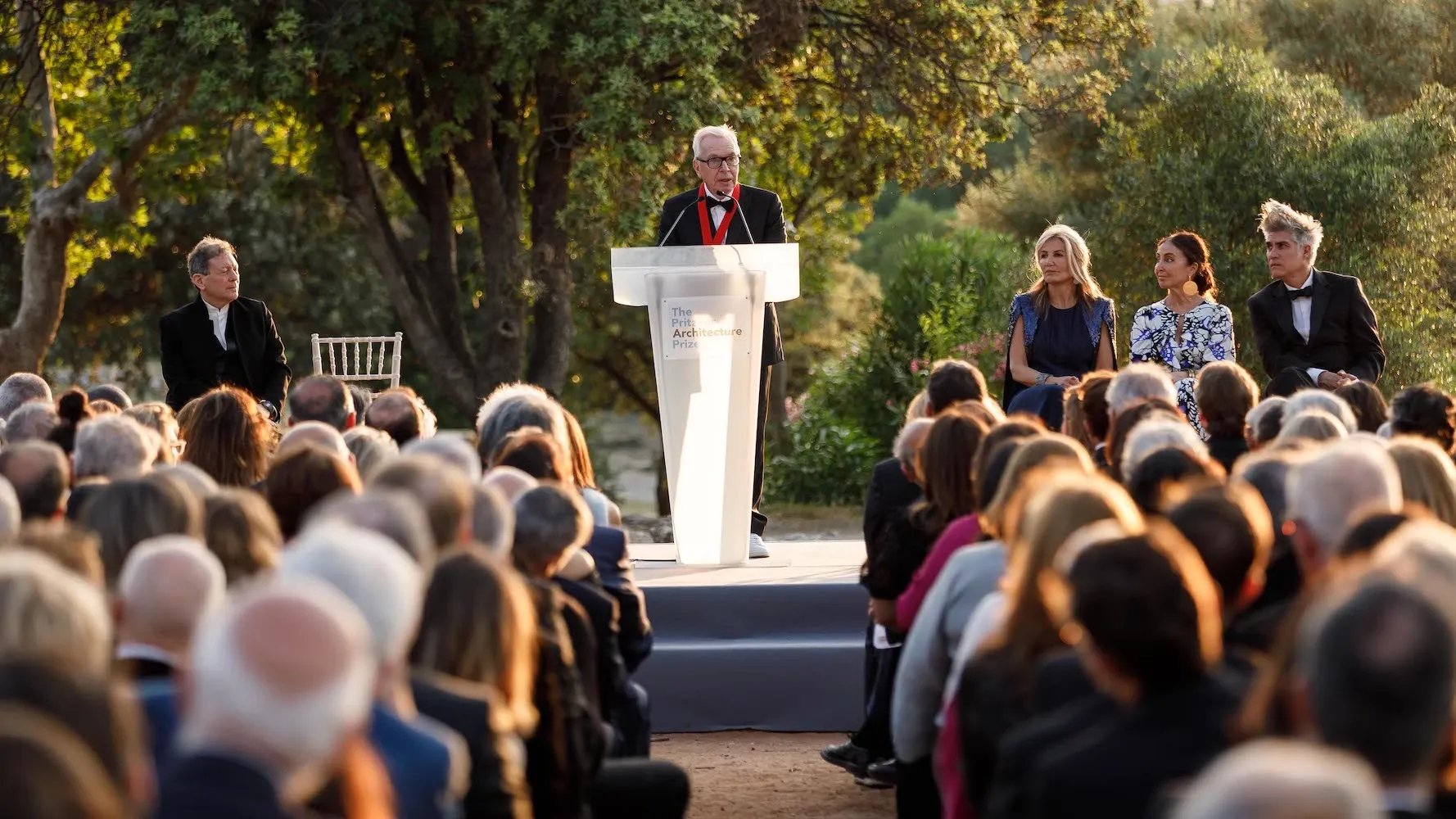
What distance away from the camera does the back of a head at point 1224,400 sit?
5199 millimetres

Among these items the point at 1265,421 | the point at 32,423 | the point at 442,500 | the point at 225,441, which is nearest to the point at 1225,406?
the point at 1265,421

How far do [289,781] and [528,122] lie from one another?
12.6 m

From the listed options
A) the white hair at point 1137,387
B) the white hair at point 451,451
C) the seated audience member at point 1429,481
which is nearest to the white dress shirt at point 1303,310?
the white hair at point 1137,387

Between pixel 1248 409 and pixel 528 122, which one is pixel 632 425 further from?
pixel 1248 409

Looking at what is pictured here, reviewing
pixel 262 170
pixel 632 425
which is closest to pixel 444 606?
pixel 262 170

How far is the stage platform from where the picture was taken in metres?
6.77

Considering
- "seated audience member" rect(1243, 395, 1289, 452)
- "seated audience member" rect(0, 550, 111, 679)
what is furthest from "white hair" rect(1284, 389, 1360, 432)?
"seated audience member" rect(0, 550, 111, 679)

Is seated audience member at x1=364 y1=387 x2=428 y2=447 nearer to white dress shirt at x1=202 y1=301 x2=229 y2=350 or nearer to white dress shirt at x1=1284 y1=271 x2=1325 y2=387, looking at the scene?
white dress shirt at x1=202 y1=301 x2=229 y2=350

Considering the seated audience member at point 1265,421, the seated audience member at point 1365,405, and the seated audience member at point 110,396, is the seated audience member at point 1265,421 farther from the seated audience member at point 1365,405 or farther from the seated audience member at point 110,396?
the seated audience member at point 110,396

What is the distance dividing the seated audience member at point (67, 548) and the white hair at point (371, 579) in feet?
2.21

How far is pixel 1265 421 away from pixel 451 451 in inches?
95.4

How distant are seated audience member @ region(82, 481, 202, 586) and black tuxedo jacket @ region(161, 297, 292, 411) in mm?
4260

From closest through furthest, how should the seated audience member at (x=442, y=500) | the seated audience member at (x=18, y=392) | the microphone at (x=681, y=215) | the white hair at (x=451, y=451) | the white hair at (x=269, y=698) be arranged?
the white hair at (x=269, y=698)
the seated audience member at (x=442, y=500)
the white hair at (x=451, y=451)
the seated audience member at (x=18, y=392)
the microphone at (x=681, y=215)

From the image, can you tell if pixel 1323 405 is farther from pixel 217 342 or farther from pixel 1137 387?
pixel 217 342
